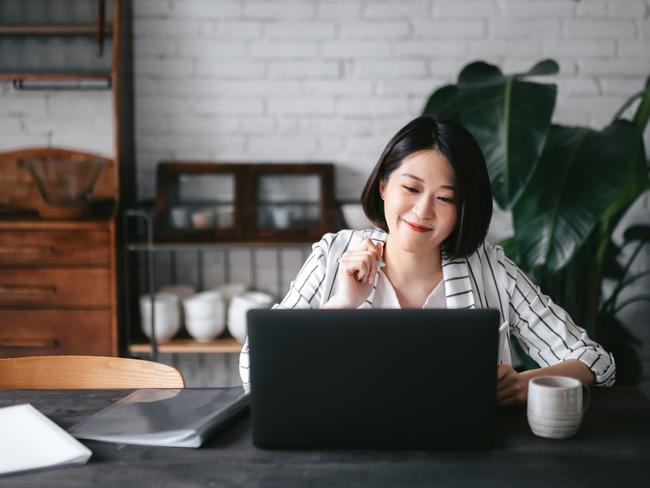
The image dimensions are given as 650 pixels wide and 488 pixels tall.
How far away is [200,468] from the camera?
105cm

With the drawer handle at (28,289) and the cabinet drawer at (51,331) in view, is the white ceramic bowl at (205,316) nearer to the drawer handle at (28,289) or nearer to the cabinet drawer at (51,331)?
the cabinet drawer at (51,331)

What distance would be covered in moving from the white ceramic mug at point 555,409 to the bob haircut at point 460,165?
0.46 metres

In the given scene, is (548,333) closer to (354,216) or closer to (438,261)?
(438,261)

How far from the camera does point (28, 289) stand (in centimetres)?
271

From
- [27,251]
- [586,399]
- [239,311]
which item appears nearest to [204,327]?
[239,311]

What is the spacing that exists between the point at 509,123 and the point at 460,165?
836 millimetres

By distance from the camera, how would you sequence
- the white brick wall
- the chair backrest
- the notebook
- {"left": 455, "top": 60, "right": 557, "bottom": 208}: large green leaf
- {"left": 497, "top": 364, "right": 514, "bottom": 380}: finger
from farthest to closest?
1. the white brick wall
2. {"left": 455, "top": 60, "right": 557, "bottom": 208}: large green leaf
3. the chair backrest
4. {"left": 497, "top": 364, "right": 514, "bottom": 380}: finger
5. the notebook

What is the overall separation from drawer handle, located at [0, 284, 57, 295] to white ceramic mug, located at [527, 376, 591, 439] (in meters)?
2.04

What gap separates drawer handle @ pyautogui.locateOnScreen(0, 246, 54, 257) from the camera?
2.71 metres

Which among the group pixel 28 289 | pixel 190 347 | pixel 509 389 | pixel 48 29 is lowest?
pixel 190 347

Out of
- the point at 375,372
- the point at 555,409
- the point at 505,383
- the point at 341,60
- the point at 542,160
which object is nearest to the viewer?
the point at 375,372

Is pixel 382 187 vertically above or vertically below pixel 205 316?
above

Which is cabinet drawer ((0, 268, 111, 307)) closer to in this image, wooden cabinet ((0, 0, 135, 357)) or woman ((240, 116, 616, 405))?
wooden cabinet ((0, 0, 135, 357))

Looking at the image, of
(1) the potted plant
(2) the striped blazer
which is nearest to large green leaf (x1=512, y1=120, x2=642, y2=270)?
(1) the potted plant
